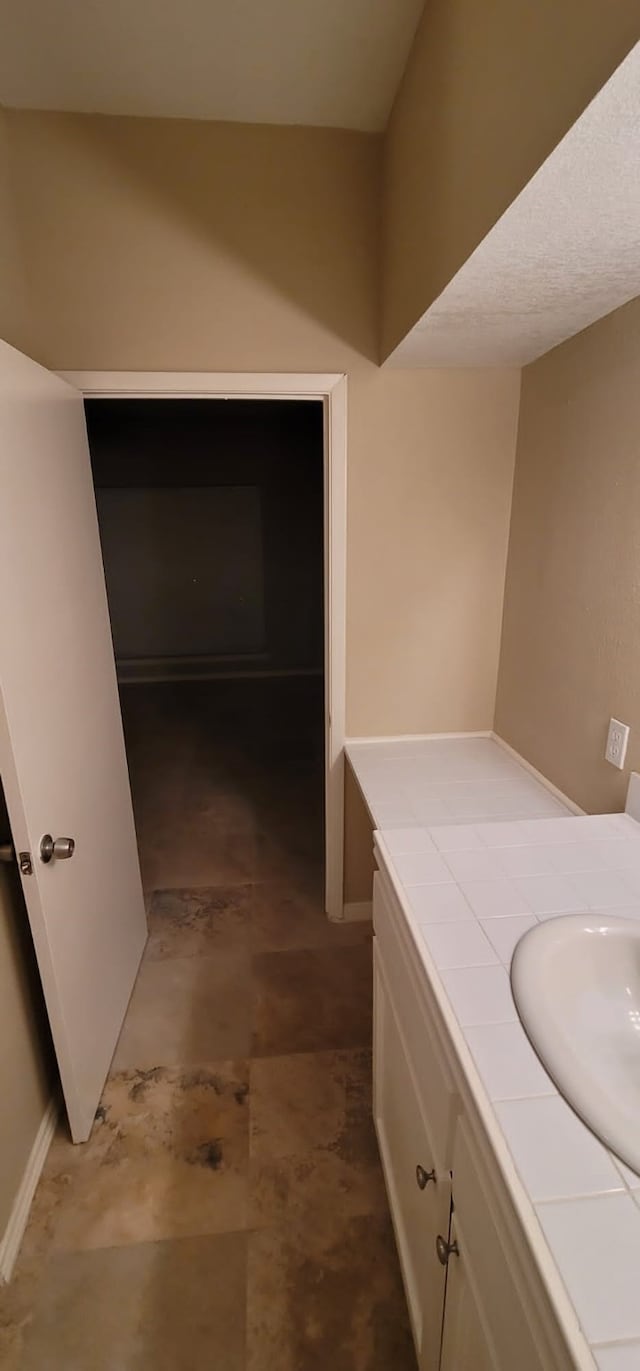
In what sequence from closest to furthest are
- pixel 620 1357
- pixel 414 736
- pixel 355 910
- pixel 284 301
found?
pixel 620 1357 → pixel 284 301 → pixel 414 736 → pixel 355 910

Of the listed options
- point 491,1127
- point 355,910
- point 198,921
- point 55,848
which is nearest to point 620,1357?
point 491,1127

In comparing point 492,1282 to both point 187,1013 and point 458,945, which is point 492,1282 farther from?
point 187,1013

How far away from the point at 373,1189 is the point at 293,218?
8.38 feet

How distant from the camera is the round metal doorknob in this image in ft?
2.62

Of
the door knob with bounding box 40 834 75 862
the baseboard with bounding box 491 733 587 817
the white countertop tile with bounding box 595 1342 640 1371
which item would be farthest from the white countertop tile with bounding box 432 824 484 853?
the door knob with bounding box 40 834 75 862

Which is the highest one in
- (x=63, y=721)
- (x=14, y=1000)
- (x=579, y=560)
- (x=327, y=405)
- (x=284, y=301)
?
(x=284, y=301)

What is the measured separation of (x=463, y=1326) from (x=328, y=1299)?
629 millimetres

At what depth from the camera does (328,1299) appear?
121 centimetres

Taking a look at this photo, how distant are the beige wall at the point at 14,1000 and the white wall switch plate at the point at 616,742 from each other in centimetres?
140

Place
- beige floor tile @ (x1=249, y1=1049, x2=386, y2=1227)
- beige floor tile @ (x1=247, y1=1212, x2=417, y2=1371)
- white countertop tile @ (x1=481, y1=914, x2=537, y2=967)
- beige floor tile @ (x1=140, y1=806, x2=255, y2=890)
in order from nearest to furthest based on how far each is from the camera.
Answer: white countertop tile @ (x1=481, y1=914, x2=537, y2=967) → beige floor tile @ (x1=247, y1=1212, x2=417, y2=1371) → beige floor tile @ (x1=249, y1=1049, x2=386, y2=1227) → beige floor tile @ (x1=140, y1=806, x2=255, y2=890)

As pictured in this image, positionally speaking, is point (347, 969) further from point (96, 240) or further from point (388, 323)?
point (96, 240)

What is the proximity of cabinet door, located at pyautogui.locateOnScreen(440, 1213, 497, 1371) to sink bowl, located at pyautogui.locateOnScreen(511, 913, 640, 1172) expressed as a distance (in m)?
0.28

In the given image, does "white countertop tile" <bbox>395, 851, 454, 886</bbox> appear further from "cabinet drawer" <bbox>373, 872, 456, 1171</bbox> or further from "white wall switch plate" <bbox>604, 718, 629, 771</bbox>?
"white wall switch plate" <bbox>604, 718, 629, 771</bbox>

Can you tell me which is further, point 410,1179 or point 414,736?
point 414,736
